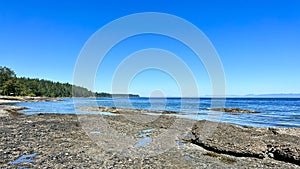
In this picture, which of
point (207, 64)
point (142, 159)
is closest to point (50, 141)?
point (142, 159)

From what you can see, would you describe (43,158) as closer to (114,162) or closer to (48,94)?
(114,162)

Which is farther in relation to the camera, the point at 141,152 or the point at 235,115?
the point at 235,115

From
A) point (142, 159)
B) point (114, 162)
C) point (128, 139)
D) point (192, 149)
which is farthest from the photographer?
point (128, 139)

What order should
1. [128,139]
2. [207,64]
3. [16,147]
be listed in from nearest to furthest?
[16,147] → [128,139] → [207,64]

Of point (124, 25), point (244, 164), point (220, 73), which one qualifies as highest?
point (124, 25)

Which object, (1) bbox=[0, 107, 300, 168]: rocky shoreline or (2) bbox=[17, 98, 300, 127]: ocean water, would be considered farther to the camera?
(2) bbox=[17, 98, 300, 127]: ocean water

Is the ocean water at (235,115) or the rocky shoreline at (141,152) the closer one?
the rocky shoreline at (141,152)

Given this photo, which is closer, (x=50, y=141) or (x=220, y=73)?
(x=50, y=141)

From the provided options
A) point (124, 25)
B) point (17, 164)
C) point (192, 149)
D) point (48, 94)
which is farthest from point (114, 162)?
point (48, 94)

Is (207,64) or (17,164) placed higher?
(207,64)

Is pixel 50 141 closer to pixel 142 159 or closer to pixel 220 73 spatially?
pixel 142 159

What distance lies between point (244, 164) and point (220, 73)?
12186mm

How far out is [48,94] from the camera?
184250 millimetres

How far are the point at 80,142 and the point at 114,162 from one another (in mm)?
A: 6100
